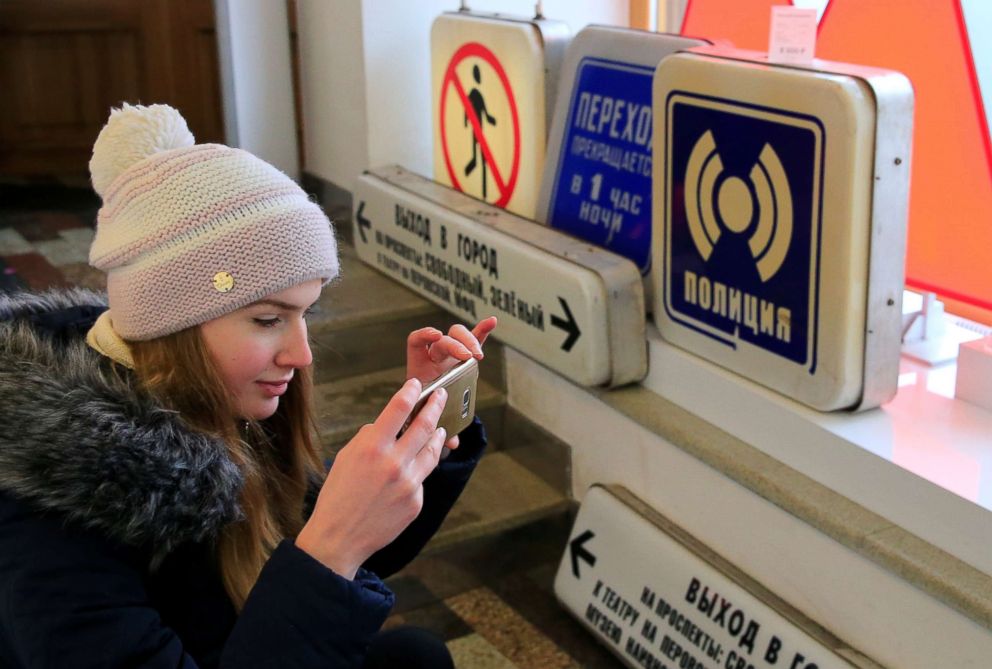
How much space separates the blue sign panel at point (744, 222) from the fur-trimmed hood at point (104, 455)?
1.05m

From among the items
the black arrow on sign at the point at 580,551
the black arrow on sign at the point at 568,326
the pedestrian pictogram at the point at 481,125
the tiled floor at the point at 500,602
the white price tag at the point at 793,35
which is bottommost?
the tiled floor at the point at 500,602

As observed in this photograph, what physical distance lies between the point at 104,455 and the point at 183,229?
0.27 m

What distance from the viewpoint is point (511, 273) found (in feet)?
8.16

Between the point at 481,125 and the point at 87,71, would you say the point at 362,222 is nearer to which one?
the point at 481,125

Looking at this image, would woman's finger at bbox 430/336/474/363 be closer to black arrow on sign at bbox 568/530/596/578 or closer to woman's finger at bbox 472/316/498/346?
woman's finger at bbox 472/316/498/346

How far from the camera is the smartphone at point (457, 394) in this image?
4.49 ft

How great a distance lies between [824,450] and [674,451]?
0.38 meters

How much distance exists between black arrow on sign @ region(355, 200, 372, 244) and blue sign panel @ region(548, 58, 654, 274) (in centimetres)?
64

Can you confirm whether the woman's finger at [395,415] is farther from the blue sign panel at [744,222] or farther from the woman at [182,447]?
the blue sign panel at [744,222]

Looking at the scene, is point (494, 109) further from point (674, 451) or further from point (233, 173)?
point (233, 173)

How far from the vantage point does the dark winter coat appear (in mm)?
1163

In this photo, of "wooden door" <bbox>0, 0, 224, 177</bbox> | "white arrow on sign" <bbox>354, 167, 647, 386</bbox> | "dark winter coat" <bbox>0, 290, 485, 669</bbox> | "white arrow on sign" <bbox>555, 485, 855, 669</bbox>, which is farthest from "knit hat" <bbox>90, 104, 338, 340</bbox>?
"wooden door" <bbox>0, 0, 224, 177</bbox>

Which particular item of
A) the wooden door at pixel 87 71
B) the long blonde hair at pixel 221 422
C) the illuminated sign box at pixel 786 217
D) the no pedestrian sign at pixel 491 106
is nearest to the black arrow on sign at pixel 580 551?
the illuminated sign box at pixel 786 217

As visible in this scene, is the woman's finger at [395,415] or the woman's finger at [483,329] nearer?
the woman's finger at [395,415]
